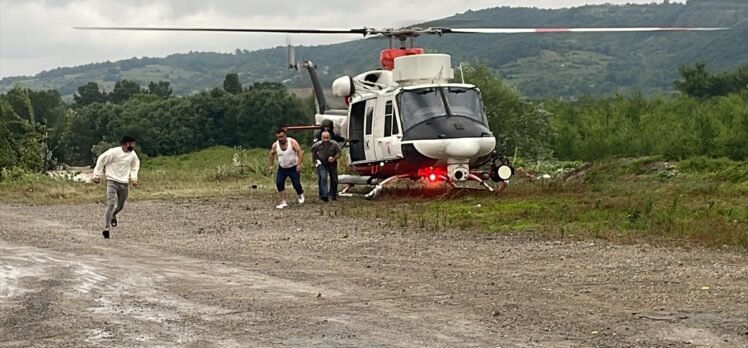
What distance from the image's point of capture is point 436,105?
19.2 m

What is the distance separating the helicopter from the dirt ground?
14.9 ft

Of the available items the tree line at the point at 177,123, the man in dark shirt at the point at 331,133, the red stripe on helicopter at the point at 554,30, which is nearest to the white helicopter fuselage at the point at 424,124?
the man in dark shirt at the point at 331,133

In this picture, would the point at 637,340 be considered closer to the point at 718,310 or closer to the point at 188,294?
the point at 718,310

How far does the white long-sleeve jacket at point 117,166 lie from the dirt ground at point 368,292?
1.51 m

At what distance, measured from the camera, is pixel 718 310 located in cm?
762

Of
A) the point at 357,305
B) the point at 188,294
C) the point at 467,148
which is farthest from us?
the point at 467,148

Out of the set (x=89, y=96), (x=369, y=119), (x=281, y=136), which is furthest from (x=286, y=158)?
(x=89, y=96)

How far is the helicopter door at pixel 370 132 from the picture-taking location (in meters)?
20.4

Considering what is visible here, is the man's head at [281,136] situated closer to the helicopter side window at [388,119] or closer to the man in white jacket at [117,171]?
the helicopter side window at [388,119]

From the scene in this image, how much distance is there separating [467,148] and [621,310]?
10.8m

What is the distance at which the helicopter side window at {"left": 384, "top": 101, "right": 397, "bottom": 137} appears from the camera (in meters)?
19.7

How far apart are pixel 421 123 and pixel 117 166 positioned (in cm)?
577

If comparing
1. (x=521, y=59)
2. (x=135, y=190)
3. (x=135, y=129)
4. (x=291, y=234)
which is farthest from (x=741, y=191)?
(x=521, y=59)

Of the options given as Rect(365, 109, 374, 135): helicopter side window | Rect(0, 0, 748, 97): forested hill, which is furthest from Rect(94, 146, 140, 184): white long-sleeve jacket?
Rect(0, 0, 748, 97): forested hill
